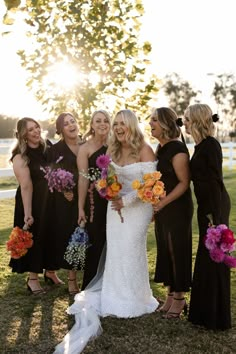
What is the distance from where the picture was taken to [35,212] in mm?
6242

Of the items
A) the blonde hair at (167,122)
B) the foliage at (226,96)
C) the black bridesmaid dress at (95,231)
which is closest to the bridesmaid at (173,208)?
the blonde hair at (167,122)

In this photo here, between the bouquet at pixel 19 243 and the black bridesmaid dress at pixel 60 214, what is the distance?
420mm

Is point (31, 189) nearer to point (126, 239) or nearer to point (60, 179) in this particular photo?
point (60, 179)

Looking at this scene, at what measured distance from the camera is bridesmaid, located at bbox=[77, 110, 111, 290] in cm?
561

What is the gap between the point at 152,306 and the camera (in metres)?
5.27

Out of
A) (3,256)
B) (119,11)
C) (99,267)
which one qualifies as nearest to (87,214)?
(99,267)

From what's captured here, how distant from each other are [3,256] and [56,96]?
9.14 feet

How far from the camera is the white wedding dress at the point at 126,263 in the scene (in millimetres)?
→ 5098

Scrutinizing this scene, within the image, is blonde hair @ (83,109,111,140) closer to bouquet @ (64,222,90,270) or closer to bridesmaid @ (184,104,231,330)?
bouquet @ (64,222,90,270)

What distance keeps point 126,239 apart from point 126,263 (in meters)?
0.25

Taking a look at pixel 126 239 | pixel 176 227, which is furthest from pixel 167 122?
pixel 126 239

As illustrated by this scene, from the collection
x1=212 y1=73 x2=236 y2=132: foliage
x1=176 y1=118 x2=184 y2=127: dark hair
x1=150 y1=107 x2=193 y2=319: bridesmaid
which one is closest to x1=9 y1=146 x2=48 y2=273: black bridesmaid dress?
x1=150 y1=107 x2=193 y2=319: bridesmaid

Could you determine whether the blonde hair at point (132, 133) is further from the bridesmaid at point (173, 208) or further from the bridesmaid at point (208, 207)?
the bridesmaid at point (208, 207)

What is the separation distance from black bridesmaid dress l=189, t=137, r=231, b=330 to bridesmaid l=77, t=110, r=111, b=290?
4.36 feet
